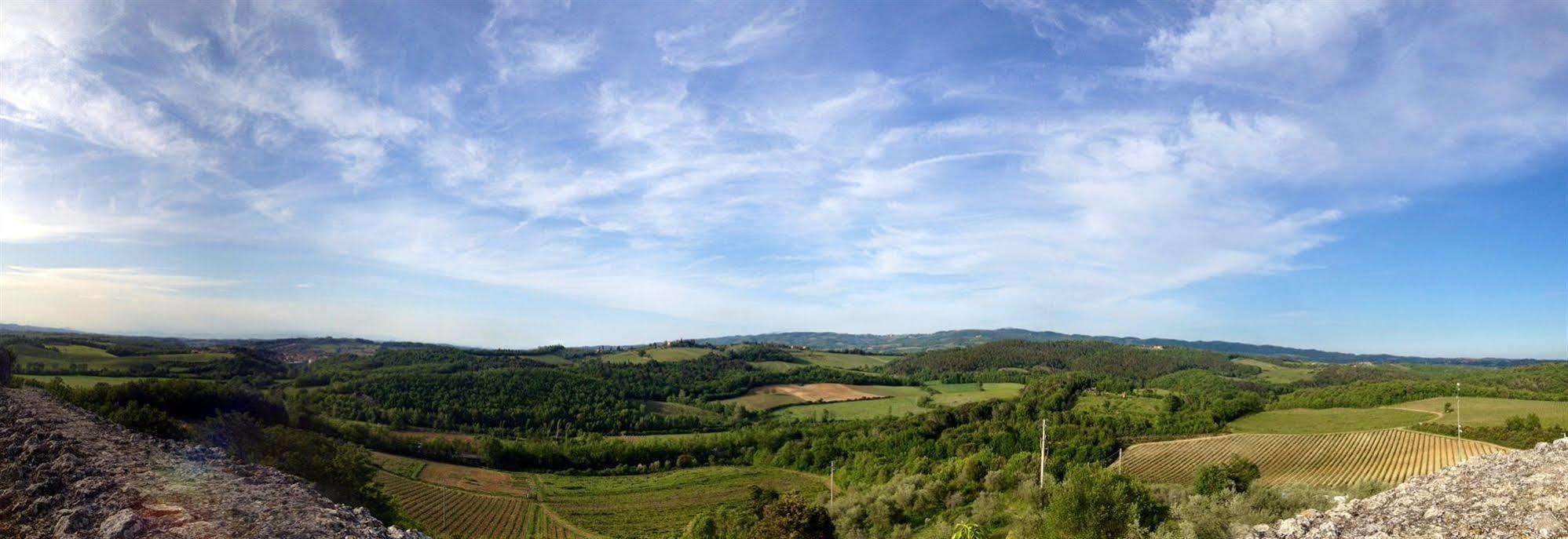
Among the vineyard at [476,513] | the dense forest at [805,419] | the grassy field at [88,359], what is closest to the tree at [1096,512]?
the dense forest at [805,419]

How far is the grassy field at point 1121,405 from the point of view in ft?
234

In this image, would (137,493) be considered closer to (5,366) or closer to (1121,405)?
(5,366)

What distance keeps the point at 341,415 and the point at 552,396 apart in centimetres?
4165

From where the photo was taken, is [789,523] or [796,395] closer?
[789,523]

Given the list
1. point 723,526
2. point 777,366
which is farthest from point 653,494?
point 777,366

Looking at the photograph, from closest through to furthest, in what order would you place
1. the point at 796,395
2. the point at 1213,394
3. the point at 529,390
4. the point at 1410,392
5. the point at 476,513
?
the point at 476,513
the point at 1410,392
the point at 529,390
the point at 1213,394
the point at 796,395

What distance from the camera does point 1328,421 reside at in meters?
59.9

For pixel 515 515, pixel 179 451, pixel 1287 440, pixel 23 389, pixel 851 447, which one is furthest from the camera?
pixel 851 447

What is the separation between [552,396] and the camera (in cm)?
8075

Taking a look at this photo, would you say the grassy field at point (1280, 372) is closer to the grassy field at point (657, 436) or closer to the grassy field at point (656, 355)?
the grassy field at point (657, 436)

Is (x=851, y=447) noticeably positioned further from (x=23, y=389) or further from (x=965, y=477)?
(x=23, y=389)

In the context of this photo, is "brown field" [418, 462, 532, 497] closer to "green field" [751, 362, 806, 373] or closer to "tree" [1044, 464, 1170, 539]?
"tree" [1044, 464, 1170, 539]

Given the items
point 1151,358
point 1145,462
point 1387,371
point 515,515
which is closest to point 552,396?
point 515,515

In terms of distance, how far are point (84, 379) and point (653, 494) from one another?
1641 inches
